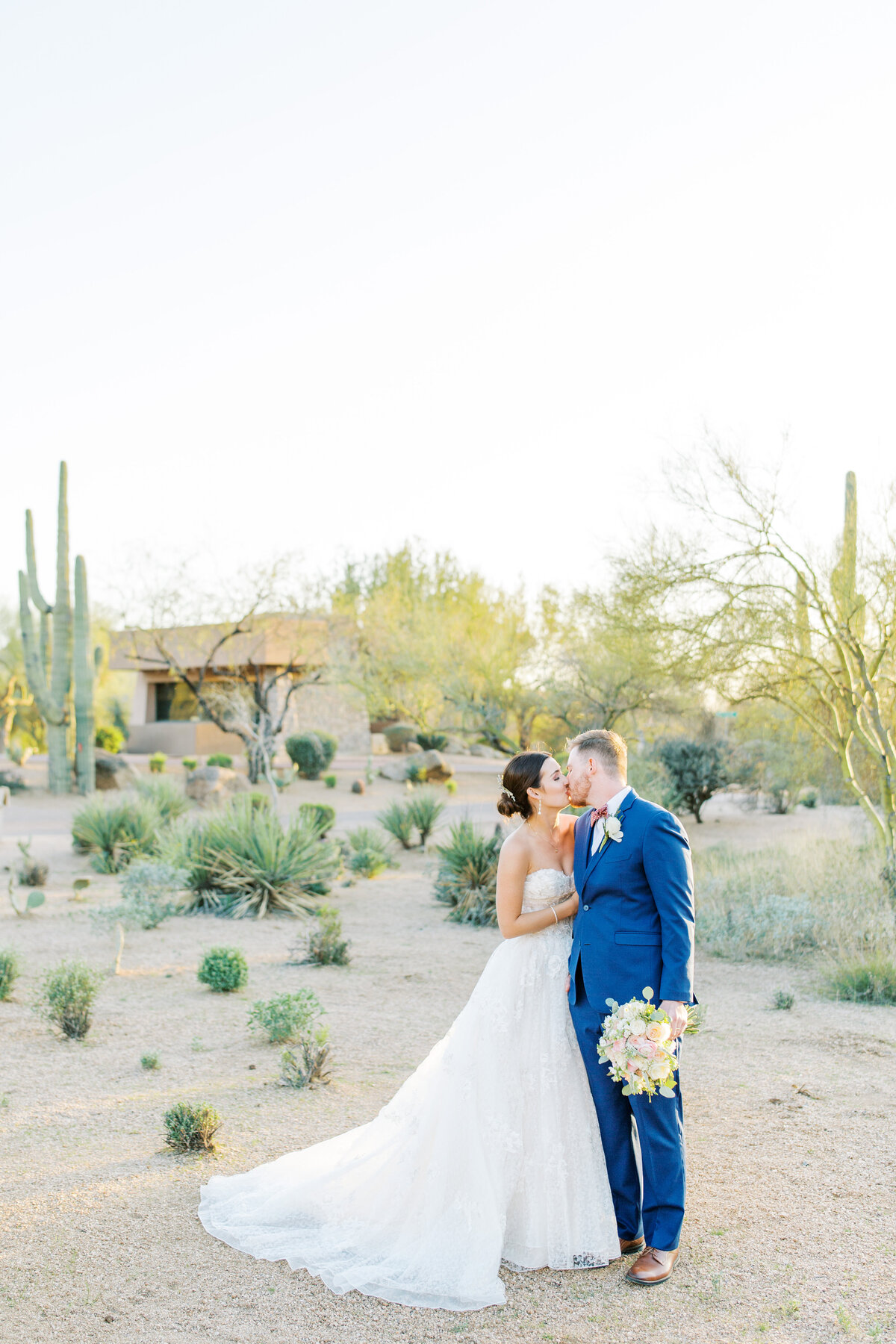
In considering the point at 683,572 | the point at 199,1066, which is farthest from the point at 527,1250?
the point at 683,572

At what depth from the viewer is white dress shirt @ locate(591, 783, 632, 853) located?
3607 mm

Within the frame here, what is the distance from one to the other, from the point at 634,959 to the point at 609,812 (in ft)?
1.61

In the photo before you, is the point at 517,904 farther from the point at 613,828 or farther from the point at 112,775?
the point at 112,775

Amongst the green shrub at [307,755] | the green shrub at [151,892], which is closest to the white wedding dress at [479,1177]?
the green shrub at [151,892]

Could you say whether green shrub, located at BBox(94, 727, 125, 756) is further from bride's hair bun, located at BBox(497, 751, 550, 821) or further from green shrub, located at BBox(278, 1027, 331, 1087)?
bride's hair bun, located at BBox(497, 751, 550, 821)

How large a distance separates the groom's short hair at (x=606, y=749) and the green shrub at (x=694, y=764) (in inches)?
614

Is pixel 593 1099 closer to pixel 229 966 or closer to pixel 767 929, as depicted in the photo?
pixel 229 966

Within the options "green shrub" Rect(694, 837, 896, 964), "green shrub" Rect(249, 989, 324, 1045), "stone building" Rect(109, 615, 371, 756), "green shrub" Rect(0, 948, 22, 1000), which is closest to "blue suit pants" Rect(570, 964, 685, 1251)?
"green shrub" Rect(249, 989, 324, 1045)

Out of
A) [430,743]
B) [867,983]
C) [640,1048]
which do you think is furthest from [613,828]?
[430,743]

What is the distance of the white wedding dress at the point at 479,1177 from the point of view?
355 cm

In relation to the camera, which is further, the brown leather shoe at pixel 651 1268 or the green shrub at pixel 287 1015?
the green shrub at pixel 287 1015

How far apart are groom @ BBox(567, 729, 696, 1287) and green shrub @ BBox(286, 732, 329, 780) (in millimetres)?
24258

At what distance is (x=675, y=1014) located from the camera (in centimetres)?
339

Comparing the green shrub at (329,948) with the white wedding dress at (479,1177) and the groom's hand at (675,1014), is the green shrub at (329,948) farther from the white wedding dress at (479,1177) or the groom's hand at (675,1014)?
the groom's hand at (675,1014)
